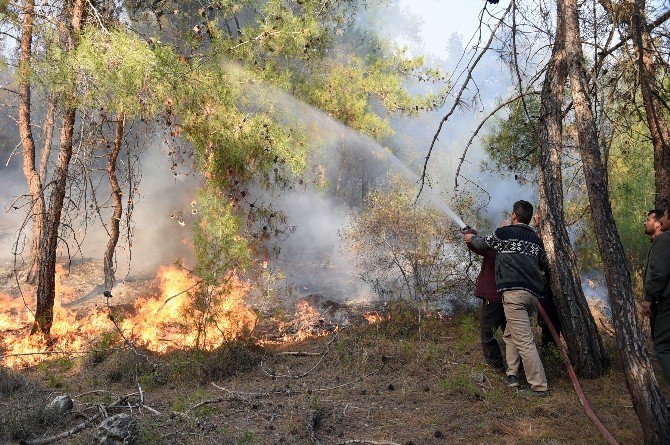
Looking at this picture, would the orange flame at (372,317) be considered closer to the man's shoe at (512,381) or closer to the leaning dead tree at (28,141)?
the man's shoe at (512,381)

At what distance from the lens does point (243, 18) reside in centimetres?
2111

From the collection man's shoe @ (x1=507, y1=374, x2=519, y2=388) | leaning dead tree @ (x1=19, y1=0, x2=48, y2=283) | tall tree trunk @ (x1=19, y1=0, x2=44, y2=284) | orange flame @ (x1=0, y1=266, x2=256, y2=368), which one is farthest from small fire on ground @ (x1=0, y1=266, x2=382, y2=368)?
man's shoe @ (x1=507, y1=374, x2=519, y2=388)

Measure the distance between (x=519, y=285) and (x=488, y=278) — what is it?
1.90ft

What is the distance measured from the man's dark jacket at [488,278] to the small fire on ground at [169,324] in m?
3.31

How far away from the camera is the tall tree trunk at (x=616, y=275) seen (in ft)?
12.0

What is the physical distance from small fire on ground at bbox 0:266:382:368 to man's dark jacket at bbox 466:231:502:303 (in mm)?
3309

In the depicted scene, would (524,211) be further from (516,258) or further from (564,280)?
(564,280)

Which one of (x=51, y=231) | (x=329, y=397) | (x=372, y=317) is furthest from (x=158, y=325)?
(x=329, y=397)

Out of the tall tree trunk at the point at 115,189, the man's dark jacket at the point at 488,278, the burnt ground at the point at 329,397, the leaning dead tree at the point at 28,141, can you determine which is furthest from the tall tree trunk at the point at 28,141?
the man's dark jacket at the point at 488,278

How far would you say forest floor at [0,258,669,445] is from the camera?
165 inches

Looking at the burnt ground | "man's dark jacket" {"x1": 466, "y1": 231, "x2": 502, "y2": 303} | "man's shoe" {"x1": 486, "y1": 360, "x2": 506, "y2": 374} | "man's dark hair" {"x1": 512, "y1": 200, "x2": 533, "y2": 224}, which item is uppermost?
"man's dark hair" {"x1": 512, "y1": 200, "x2": 533, "y2": 224}

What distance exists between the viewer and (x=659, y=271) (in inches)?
164

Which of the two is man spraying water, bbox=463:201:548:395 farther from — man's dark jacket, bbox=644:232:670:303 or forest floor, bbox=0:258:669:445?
man's dark jacket, bbox=644:232:670:303

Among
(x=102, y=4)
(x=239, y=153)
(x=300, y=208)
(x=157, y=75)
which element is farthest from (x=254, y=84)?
(x=300, y=208)
